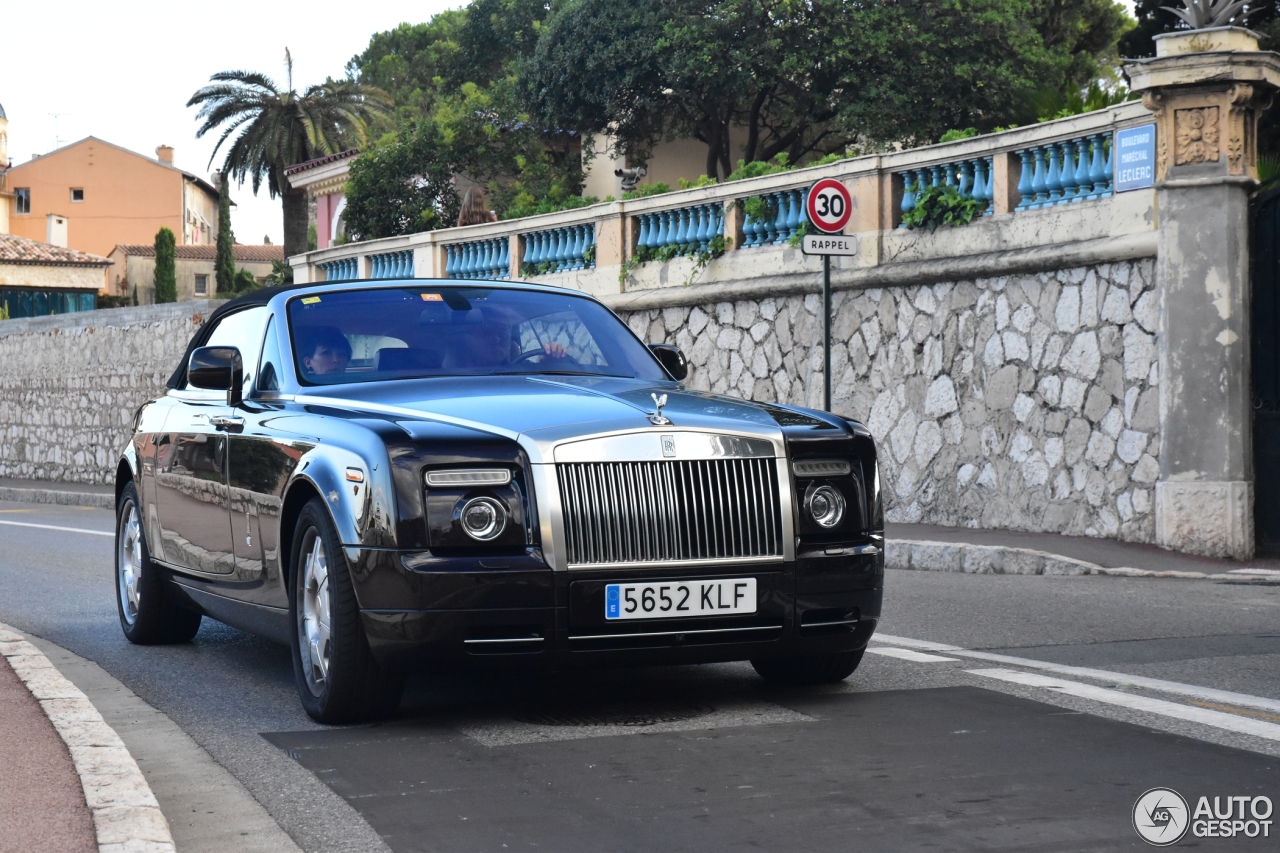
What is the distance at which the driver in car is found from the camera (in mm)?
6637

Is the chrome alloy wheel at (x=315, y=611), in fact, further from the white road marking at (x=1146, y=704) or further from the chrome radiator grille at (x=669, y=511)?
the white road marking at (x=1146, y=704)

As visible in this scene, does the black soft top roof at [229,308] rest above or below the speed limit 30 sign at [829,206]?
below

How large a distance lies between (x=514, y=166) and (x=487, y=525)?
118 feet

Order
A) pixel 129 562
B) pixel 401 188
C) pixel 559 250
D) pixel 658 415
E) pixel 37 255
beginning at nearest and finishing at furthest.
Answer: pixel 658 415, pixel 129 562, pixel 559 250, pixel 401 188, pixel 37 255

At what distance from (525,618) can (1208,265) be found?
28.2 feet

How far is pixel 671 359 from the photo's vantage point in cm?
740

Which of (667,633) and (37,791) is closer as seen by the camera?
(37,791)

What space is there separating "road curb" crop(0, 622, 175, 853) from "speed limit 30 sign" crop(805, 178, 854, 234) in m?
9.35

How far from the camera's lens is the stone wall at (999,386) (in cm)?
1309

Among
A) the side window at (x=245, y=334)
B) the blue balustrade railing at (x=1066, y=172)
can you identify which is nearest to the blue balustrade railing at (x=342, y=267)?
the blue balustrade railing at (x=1066, y=172)

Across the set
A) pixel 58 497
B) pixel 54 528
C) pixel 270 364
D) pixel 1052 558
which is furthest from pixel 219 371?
pixel 58 497

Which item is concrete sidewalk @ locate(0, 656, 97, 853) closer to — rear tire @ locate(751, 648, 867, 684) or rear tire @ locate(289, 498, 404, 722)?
rear tire @ locate(289, 498, 404, 722)

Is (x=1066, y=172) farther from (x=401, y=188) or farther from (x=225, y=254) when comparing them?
(x=225, y=254)

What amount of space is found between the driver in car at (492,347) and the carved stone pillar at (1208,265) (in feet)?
23.3
